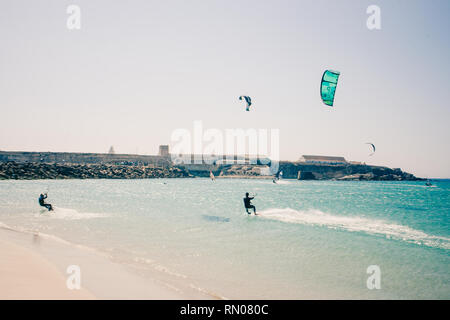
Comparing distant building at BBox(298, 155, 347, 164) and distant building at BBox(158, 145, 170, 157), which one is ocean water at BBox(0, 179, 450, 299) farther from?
distant building at BBox(158, 145, 170, 157)

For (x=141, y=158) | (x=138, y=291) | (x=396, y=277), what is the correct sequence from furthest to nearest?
(x=141, y=158)
(x=396, y=277)
(x=138, y=291)

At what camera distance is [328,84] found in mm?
14711

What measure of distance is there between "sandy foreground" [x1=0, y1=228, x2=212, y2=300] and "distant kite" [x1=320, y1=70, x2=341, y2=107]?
1126 centimetres

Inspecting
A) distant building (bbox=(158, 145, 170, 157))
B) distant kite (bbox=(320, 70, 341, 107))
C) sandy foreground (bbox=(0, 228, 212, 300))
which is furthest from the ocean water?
distant building (bbox=(158, 145, 170, 157))

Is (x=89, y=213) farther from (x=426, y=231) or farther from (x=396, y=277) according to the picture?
(x=426, y=231)

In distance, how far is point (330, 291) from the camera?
275 inches

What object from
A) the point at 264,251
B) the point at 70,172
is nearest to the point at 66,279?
the point at 264,251

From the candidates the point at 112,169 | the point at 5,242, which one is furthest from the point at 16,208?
the point at 112,169

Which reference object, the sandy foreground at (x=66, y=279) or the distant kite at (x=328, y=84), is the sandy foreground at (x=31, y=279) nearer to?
the sandy foreground at (x=66, y=279)

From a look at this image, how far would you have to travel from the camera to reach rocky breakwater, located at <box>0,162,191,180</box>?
6106 centimetres

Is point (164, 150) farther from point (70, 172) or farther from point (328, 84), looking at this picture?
point (328, 84)
